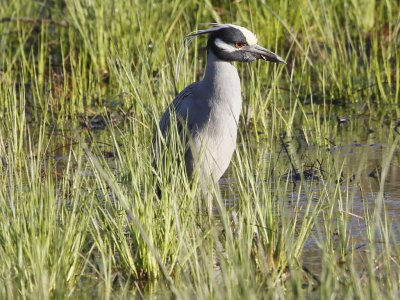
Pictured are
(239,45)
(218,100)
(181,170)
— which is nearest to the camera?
(181,170)

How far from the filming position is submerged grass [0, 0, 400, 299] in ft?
13.3

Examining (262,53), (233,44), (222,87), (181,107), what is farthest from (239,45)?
(181,107)

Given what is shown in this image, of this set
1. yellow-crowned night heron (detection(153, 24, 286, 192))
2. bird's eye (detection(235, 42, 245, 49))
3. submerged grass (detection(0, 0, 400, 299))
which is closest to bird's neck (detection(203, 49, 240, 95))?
yellow-crowned night heron (detection(153, 24, 286, 192))

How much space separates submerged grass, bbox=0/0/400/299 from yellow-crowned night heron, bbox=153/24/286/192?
0.19 m

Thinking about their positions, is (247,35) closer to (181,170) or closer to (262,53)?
(262,53)

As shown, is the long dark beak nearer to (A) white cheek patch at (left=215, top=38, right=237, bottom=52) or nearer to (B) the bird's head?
(B) the bird's head

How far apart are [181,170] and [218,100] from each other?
103 centimetres

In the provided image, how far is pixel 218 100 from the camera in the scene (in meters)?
5.86

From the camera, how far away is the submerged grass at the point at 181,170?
13.3ft

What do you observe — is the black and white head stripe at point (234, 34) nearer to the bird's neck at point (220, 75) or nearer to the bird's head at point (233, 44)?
the bird's head at point (233, 44)

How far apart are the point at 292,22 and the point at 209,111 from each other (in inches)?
153

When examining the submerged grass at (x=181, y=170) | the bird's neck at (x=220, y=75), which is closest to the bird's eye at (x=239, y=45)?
the bird's neck at (x=220, y=75)

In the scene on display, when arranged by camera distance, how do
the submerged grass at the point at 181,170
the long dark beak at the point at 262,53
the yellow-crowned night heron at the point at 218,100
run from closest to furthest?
1. the submerged grass at the point at 181,170
2. the yellow-crowned night heron at the point at 218,100
3. the long dark beak at the point at 262,53

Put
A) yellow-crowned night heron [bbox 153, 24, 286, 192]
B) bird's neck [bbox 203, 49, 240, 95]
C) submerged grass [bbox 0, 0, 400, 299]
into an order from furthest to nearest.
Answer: bird's neck [bbox 203, 49, 240, 95] → yellow-crowned night heron [bbox 153, 24, 286, 192] → submerged grass [bbox 0, 0, 400, 299]
